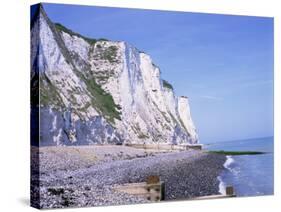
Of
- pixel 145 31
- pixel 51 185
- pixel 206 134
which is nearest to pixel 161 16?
pixel 145 31

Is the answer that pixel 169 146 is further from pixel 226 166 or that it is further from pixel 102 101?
pixel 102 101

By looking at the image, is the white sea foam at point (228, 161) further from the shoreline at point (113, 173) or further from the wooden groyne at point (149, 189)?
the wooden groyne at point (149, 189)

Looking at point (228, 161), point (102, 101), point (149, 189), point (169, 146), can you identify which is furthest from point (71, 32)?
point (228, 161)

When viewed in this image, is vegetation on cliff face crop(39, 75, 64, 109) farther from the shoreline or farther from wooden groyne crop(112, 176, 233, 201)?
wooden groyne crop(112, 176, 233, 201)

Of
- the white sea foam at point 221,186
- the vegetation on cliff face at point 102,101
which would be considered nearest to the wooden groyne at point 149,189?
the vegetation on cliff face at point 102,101

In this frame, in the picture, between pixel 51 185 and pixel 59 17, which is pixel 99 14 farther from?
pixel 51 185
